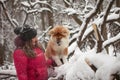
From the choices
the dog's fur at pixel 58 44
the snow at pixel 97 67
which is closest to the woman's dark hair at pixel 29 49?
the snow at pixel 97 67

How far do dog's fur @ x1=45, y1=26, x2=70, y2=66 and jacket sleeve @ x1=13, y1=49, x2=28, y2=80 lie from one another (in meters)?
1.61

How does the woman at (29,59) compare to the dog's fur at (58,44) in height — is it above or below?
below

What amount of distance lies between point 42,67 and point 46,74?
0.12m

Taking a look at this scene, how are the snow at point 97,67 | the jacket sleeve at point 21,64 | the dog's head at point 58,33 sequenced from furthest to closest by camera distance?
the dog's head at point 58,33 → the jacket sleeve at point 21,64 → the snow at point 97,67

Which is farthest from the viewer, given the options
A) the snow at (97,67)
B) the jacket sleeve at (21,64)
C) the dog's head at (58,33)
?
the dog's head at (58,33)

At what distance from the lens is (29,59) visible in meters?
3.91

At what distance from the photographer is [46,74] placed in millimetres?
4027

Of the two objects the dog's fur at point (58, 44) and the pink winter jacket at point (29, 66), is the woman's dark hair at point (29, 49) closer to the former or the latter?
the pink winter jacket at point (29, 66)

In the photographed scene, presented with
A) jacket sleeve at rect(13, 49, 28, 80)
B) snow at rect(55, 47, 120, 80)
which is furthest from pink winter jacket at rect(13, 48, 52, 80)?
snow at rect(55, 47, 120, 80)

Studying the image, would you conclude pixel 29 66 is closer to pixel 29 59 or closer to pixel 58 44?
pixel 29 59

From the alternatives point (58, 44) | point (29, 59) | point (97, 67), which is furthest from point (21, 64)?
point (58, 44)

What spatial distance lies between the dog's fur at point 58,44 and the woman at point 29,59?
139cm

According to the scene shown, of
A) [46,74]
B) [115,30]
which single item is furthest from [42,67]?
[115,30]

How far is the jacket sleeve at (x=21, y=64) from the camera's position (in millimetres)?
3764
